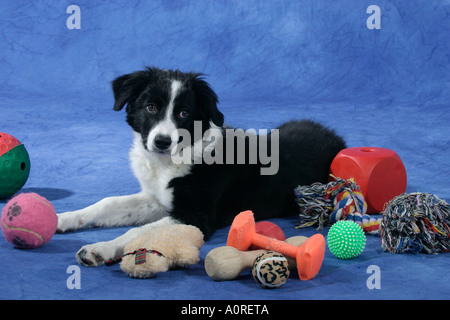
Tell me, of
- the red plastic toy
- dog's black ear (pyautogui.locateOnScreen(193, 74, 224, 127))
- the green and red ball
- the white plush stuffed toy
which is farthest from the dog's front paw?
the red plastic toy

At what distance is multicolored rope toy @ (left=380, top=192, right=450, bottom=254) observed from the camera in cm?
322

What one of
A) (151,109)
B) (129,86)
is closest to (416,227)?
(151,109)

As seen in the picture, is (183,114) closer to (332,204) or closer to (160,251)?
(160,251)

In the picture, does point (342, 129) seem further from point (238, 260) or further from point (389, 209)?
point (238, 260)

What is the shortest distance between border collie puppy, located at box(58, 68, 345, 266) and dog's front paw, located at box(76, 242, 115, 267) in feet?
0.58

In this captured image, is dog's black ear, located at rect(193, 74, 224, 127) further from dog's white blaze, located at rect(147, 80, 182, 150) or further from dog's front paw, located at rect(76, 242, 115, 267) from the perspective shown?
dog's front paw, located at rect(76, 242, 115, 267)

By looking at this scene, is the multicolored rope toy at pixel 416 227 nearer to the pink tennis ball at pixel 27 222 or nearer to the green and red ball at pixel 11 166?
the pink tennis ball at pixel 27 222

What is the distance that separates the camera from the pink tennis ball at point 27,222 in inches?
125

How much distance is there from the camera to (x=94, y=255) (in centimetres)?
301

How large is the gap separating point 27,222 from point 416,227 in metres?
2.06

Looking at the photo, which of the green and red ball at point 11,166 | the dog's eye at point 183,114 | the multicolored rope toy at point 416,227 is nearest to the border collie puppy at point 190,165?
the dog's eye at point 183,114

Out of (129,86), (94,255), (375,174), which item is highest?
(129,86)

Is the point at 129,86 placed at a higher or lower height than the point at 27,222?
higher
